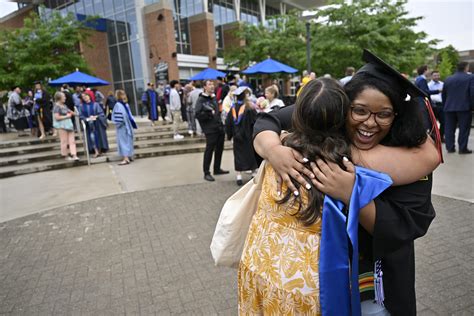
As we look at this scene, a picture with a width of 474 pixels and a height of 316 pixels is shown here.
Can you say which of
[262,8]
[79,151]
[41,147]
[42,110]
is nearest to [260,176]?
[79,151]

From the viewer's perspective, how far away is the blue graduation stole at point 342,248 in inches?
47.6

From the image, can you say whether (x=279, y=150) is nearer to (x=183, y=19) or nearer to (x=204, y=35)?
(x=204, y=35)

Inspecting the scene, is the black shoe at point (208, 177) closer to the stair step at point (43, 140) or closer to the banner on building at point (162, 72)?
the stair step at point (43, 140)

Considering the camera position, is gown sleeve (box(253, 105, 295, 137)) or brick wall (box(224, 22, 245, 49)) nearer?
gown sleeve (box(253, 105, 295, 137))

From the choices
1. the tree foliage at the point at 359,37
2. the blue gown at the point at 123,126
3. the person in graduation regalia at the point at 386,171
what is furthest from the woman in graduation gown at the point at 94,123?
the tree foliage at the point at 359,37

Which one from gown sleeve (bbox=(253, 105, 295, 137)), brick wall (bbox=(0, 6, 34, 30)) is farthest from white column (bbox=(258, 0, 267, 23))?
gown sleeve (bbox=(253, 105, 295, 137))

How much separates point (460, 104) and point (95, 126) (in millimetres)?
9385

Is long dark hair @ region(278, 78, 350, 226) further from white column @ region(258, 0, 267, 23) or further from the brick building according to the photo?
white column @ region(258, 0, 267, 23)

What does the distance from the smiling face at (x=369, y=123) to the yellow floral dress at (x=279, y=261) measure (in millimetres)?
300

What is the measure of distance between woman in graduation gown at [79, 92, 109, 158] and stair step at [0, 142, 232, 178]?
0.43 metres

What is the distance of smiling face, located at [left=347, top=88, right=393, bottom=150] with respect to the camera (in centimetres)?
129

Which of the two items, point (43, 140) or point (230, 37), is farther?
point (230, 37)

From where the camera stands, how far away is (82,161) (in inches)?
388

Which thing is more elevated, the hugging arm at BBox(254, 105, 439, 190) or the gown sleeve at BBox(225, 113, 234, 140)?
the hugging arm at BBox(254, 105, 439, 190)
